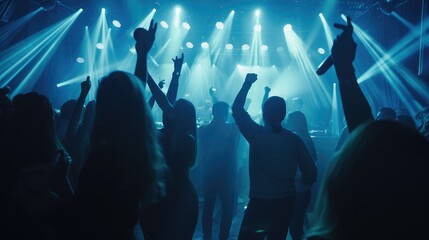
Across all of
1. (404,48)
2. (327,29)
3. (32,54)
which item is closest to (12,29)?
(32,54)

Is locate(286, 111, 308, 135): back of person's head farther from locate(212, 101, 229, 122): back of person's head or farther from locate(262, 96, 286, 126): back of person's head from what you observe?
locate(262, 96, 286, 126): back of person's head

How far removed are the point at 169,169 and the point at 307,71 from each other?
14223 millimetres

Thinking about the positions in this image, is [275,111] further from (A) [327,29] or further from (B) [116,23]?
(B) [116,23]

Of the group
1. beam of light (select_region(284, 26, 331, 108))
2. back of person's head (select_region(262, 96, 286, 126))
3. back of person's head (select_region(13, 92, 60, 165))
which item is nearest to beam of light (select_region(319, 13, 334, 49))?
beam of light (select_region(284, 26, 331, 108))

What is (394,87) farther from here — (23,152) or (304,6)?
(23,152)

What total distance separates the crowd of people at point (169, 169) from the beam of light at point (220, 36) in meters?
9.13

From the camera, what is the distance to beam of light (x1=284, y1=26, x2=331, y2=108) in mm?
13431

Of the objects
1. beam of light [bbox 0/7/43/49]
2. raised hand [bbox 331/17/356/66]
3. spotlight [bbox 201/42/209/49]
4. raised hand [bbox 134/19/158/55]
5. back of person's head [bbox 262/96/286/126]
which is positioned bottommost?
back of person's head [bbox 262/96/286/126]

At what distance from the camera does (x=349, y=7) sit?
996 cm

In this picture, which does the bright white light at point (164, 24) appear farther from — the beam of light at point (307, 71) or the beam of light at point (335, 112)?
the beam of light at point (335, 112)

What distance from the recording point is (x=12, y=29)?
917 centimetres

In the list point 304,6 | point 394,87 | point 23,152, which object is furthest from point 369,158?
point 304,6

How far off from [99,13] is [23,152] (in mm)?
11099

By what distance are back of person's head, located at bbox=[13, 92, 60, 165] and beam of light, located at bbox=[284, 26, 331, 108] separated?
12.2 m
